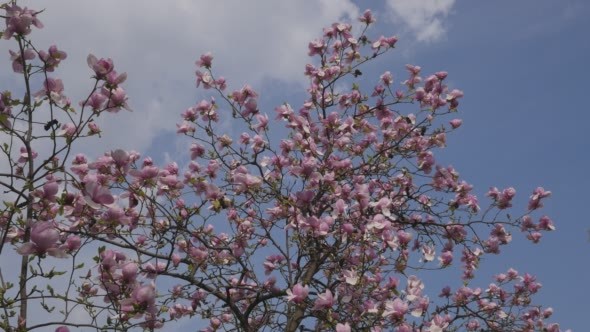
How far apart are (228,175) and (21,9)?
3.37 meters

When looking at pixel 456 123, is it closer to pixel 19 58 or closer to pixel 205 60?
pixel 205 60

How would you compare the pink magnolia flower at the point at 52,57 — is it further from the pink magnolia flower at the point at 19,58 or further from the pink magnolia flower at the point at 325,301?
the pink magnolia flower at the point at 325,301

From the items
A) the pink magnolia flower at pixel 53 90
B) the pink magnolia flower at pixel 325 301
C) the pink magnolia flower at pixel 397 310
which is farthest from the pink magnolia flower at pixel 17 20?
the pink magnolia flower at pixel 397 310

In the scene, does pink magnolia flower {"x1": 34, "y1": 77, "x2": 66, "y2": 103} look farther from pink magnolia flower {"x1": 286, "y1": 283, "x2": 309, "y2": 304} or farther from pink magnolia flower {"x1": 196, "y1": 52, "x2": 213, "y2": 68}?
pink magnolia flower {"x1": 196, "y1": 52, "x2": 213, "y2": 68}

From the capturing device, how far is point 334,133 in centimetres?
635

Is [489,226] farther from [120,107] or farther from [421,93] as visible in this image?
[120,107]

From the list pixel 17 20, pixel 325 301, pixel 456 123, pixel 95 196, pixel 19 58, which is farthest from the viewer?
pixel 456 123

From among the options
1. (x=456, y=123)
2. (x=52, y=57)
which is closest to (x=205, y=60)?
(x=456, y=123)

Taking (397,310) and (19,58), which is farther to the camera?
(397,310)

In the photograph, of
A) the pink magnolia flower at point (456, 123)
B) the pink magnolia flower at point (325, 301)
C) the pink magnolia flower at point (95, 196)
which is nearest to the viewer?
the pink magnolia flower at point (95, 196)

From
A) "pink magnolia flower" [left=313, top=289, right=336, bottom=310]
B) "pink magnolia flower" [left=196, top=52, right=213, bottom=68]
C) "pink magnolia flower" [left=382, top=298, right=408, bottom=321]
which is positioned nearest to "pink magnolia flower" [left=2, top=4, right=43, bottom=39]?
Answer: "pink magnolia flower" [left=313, top=289, right=336, bottom=310]

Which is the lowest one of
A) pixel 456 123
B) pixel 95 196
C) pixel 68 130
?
pixel 95 196

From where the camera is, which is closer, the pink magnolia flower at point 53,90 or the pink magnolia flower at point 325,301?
the pink magnolia flower at point 53,90

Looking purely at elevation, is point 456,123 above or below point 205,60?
below
